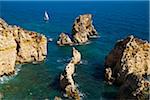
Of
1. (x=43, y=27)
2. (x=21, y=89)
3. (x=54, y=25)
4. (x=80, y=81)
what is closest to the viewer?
(x=21, y=89)

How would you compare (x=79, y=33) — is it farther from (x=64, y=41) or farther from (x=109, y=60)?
(x=109, y=60)

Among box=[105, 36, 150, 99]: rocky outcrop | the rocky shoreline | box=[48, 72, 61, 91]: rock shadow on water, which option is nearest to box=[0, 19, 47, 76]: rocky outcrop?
the rocky shoreline

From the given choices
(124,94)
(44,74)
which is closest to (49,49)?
(44,74)

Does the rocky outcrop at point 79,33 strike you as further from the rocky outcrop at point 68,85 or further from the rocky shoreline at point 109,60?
the rocky outcrop at point 68,85

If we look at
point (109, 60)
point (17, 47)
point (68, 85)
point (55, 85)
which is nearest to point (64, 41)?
point (17, 47)

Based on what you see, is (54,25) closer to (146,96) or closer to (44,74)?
(44,74)

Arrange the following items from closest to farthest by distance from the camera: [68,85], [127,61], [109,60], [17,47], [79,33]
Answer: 1. [68,85]
2. [127,61]
3. [109,60]
4. [17,47]
5. [79,33]
